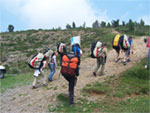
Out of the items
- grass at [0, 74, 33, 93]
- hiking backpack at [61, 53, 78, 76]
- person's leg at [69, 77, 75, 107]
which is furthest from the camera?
grass at [0, 74, 33, 93]

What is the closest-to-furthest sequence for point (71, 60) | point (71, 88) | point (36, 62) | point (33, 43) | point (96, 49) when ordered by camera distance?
point (71, 60)
point (71, 88)
point (96, 49)
point (36, 62)
point (33, 43)

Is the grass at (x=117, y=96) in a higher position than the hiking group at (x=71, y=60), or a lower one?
lower

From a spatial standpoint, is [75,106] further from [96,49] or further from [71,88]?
[96,49]

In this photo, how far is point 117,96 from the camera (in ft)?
19.6

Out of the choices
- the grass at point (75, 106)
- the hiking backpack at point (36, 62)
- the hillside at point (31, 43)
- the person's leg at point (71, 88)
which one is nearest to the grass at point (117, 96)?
the grass at point (75, 106)

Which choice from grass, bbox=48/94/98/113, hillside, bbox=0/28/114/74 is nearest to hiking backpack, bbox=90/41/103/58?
grass, bbox=48/94/98/113

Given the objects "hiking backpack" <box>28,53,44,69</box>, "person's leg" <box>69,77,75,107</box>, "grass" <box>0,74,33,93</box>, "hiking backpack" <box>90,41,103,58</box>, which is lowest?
"grass" <box>0,74,33,93</box>

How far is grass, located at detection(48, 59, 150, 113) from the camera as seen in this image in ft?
17.5

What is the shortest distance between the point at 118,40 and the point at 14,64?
12.8 meters

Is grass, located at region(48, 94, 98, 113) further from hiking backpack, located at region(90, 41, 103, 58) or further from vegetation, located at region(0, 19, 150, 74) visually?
vegetation, located at region(0, 19, 150, 74)

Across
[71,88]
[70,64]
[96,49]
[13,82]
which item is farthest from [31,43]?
[70,64]

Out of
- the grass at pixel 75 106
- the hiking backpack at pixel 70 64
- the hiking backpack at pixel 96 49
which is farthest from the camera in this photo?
the hiking backpack at pixel 96 49

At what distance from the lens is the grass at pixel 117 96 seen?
5330 mm

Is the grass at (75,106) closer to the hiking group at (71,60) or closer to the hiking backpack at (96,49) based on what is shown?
the hiking group at (71,60)
